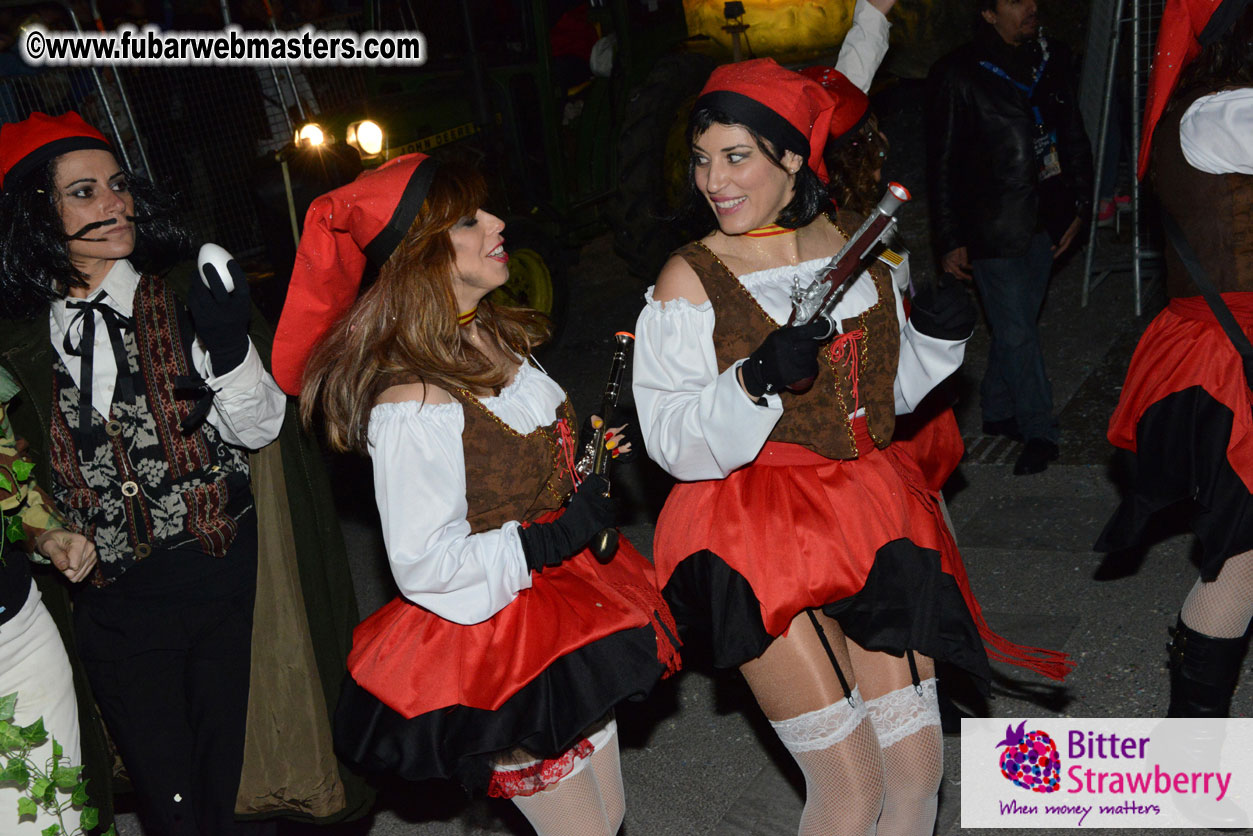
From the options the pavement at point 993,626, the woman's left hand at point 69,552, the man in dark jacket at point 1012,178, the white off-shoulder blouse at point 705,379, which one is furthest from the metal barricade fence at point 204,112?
the white off-shoulder blouse at point 705,379

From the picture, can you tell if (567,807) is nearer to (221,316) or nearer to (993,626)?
(221,316)

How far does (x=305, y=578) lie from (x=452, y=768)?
38.4 inches

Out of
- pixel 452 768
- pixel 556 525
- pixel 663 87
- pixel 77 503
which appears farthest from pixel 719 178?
pixel 663 87

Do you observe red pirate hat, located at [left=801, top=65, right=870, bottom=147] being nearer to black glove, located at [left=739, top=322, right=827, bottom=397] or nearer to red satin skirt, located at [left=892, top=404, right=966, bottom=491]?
red satin skirt, located at [left=892, top=404, right=966, bottom=491]

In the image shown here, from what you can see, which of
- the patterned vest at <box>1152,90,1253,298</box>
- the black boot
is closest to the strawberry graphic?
the black boot

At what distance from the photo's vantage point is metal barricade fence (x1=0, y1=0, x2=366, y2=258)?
26.0ft

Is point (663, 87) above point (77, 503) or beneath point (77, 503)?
above

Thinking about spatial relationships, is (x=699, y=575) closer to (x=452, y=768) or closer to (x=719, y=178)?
(x=452, y=768)

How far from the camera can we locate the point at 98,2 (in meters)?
8.64

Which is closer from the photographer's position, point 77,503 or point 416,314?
point 416,314

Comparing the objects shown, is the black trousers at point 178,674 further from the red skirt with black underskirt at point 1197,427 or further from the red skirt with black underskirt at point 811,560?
the red skirt with black underskirt at point 1197,427

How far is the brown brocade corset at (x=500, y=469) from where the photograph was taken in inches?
105

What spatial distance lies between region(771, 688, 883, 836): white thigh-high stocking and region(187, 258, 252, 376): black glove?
1606 mm

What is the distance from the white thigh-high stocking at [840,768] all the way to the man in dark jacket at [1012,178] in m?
3.26
